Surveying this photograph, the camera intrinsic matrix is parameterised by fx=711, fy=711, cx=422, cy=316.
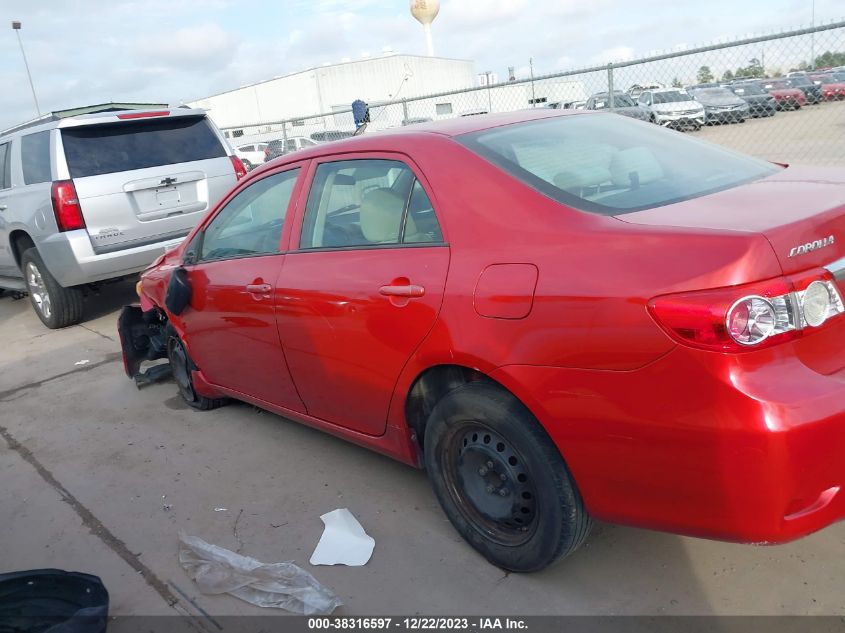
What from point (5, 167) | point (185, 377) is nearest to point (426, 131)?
point (185, 377)

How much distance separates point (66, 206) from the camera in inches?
251

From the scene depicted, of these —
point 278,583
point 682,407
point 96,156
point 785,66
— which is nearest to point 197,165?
point 96,156

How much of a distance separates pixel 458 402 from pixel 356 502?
1.08 metres

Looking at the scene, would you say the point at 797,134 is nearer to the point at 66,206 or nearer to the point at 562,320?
the point at 562,320

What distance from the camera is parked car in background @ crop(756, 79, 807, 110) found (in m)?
7.08

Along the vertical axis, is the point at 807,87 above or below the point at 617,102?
below

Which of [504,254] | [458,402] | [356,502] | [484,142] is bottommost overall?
[356,502]

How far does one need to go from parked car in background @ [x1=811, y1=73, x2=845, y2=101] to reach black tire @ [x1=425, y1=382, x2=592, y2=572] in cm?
661

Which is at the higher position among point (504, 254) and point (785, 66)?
point (785, 66)

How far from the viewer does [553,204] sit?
2377mm

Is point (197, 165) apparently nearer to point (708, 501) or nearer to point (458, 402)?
point (458, 402)

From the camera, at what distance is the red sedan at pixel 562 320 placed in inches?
75.8

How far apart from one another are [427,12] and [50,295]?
55609 mm

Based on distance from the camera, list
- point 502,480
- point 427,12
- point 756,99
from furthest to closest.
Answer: point 427,12 → point 756,99 → point 502,480
